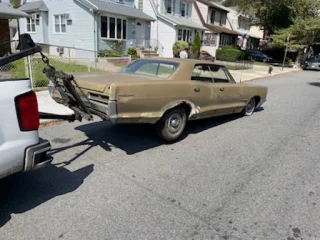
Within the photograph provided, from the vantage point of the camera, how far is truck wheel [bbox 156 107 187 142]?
477 cm

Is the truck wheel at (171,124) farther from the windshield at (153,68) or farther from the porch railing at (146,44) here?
the porch railing at (146,44)

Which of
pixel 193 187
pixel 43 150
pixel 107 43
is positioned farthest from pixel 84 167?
pixel 107 43

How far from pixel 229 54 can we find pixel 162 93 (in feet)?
91.4

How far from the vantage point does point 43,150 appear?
271cm

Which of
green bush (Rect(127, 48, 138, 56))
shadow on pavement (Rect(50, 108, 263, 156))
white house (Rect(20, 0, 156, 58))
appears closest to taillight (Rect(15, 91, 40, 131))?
shadow on pavement (Rect(50, 108, 263, 156))

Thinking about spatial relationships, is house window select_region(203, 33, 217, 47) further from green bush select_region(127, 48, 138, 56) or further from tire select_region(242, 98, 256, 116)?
tire select_region(242, 98, 256, 116)

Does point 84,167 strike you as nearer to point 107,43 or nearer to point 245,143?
point 245,143

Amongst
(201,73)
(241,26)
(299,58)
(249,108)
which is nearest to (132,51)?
(249,108)

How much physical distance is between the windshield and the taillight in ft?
8.87

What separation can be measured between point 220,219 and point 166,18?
24676 millimetres

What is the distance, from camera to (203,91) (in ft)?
17.3

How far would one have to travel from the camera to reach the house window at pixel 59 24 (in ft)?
72.2

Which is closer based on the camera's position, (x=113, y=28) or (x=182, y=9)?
(x=113, y=28)

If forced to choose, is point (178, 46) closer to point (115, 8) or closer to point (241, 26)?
point (115, 8)
